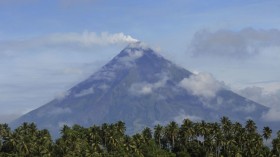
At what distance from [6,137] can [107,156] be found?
146 feet

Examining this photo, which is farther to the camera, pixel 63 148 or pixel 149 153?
pixel 149 153

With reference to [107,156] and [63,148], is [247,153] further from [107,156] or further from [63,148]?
[63,148]

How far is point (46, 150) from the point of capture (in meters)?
171

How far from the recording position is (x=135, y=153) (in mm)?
188750

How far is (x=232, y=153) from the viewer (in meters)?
199

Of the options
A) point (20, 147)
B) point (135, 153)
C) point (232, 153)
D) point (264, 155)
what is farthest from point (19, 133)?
point (264, 155)

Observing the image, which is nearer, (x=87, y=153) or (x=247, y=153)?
(x=87, y=153)

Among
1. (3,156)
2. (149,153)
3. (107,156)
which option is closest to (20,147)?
(3,156)

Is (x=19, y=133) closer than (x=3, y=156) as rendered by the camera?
No

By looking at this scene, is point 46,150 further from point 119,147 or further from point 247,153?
point 247,153

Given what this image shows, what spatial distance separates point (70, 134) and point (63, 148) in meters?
24.0

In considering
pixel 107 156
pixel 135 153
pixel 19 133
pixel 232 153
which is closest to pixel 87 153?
pixel 107 156

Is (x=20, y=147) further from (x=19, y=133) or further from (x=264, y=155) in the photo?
(x=264, y=155)

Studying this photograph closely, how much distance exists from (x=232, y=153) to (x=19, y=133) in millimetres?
80739
